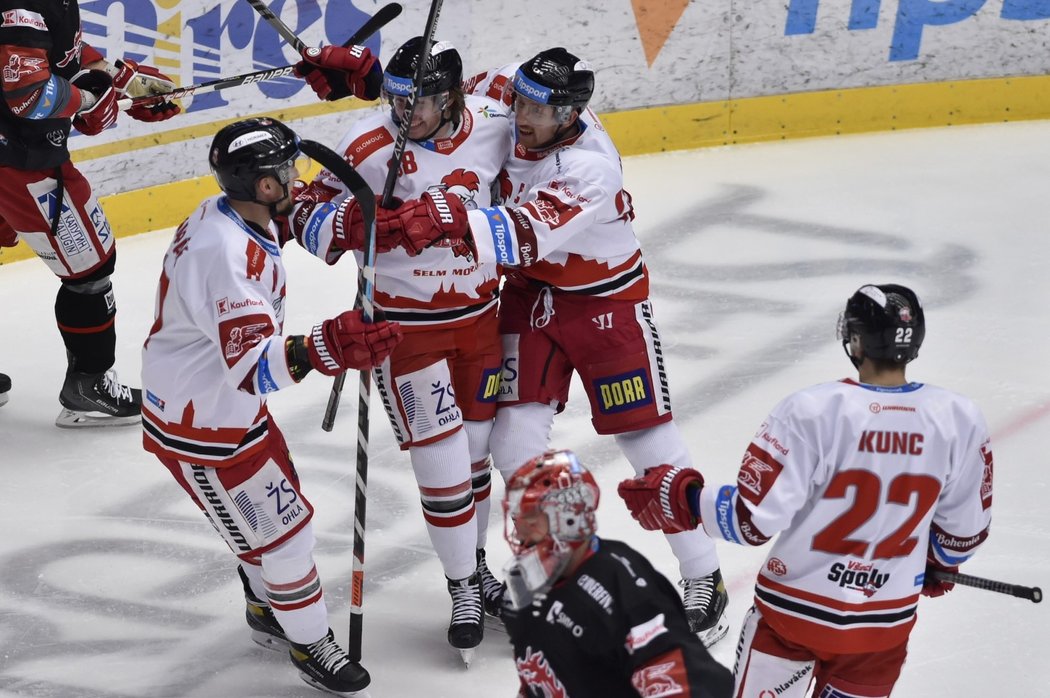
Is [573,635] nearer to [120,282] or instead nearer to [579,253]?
[579,253]

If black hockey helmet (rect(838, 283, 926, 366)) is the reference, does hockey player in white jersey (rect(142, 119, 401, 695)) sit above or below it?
below

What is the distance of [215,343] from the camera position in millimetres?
3252

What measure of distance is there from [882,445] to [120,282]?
4.41 m

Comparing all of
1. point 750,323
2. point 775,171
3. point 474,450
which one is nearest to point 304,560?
point 474,450

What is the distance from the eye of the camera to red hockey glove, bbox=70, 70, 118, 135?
15.9 feet

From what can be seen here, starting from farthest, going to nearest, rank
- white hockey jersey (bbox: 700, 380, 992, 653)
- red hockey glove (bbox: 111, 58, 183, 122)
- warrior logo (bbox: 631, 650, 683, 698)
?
red hockey glove (bbox: 111, 58, 183, 122)
white hockey jersey (bbox: 700, 380, 992, 653)
warrior logo (bbox: 631, 650, 683, 698)

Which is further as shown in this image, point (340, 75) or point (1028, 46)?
point (1028, 46)

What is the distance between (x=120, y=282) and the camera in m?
6.26

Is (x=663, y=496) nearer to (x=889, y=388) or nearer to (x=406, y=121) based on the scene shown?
(x=889, y=388)

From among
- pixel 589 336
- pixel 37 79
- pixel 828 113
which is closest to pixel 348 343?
pixel 589 336

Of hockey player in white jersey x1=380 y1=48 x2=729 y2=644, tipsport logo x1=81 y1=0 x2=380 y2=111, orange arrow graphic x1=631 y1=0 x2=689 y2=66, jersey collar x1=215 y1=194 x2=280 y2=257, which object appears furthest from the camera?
orange arrow graphic x1=631 y1=0 x2=689 y2=66

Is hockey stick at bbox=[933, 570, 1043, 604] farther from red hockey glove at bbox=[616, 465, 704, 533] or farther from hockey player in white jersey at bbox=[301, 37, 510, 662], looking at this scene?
hockey player in white jersey at bbox=[301, 37, 510, 662]

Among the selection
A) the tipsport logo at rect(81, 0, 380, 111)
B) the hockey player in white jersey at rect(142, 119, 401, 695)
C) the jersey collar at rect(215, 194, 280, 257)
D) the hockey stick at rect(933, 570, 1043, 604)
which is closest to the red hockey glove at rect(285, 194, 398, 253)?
the hockey player in white jersey at rect(142, 119, 401, 695)

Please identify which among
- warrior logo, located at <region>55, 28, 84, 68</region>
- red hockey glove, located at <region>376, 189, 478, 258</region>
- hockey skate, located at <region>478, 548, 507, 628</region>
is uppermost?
red hockey glove, located at <region>376, 189, 478, 258</region>
